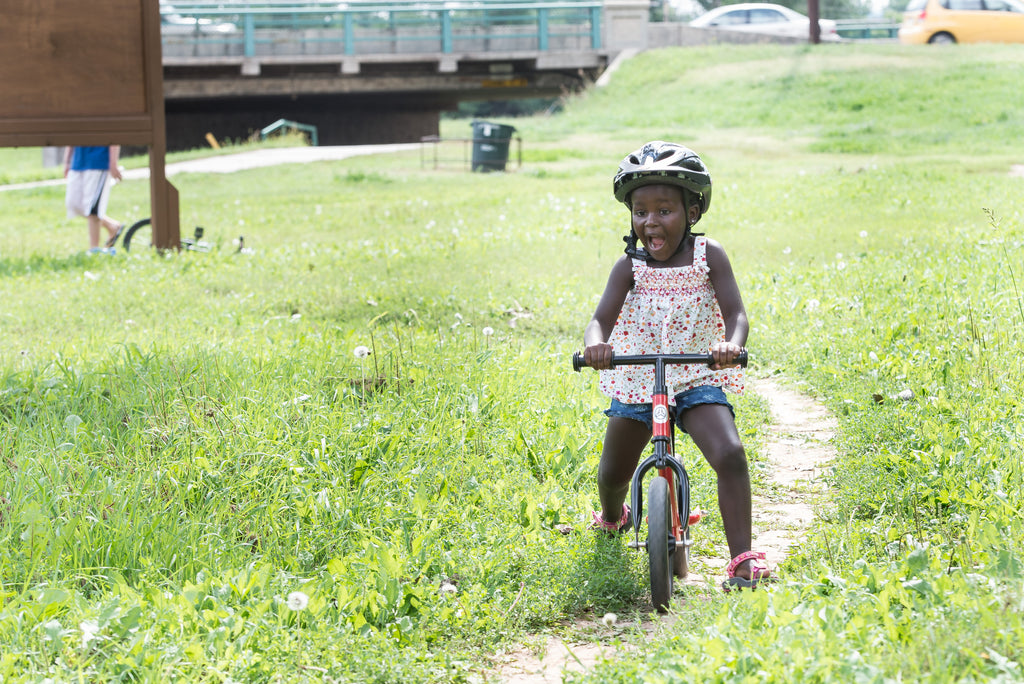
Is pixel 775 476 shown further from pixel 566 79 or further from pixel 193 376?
pixel 566 79

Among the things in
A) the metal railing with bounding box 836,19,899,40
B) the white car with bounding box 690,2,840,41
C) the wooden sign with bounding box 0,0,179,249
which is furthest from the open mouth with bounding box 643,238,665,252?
the metal railing with bounding box 836,19,899,40

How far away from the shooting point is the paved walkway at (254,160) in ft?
81.5

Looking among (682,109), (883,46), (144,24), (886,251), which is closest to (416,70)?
(682,109)

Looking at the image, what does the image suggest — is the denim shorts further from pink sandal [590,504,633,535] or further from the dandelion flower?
the dandelion flower

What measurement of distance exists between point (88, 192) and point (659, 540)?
10.2 metres

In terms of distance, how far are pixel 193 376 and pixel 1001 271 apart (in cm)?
488

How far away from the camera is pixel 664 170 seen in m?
4.07

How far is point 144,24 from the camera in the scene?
11.4 meters

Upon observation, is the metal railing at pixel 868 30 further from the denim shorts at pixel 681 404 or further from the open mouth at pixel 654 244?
the denim shorts at pixel 681 404

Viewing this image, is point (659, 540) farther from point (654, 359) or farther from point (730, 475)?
point (654, 359)

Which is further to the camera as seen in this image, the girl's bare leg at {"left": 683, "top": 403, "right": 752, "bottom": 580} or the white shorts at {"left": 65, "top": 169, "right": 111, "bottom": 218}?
the white shorts at {"left": 65, "top": 169, "right": 111, "bottom": 218}

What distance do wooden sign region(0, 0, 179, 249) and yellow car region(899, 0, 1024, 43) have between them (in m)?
29.6

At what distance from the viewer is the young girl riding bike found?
4023 mm

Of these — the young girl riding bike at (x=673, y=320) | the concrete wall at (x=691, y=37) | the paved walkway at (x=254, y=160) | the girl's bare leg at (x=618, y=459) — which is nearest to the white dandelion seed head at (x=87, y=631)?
the young girl riding bike at (x=673, y=320)
